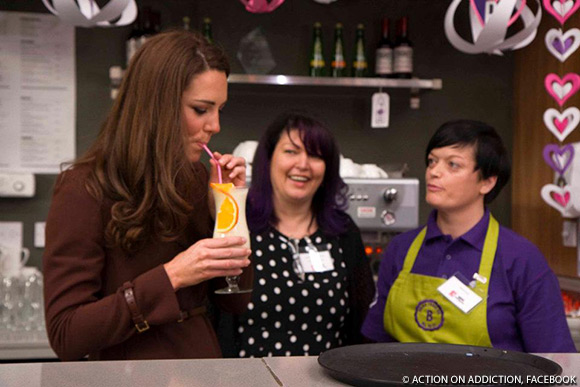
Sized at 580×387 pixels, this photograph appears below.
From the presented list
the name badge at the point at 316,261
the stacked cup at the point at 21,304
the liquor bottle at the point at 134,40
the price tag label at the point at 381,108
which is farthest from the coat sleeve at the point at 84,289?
the price tag label at the point at 381,108

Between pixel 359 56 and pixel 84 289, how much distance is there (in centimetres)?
275

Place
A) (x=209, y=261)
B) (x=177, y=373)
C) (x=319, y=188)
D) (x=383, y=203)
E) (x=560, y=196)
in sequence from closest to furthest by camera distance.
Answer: (x=177, y=373)
(x=209, y=261)
(x=319, y=188)
(x=560, y=196)
(x=383, y=203)

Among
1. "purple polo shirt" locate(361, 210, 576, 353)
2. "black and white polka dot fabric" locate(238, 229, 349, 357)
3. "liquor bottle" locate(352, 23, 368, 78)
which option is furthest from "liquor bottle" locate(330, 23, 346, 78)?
"purple polo shirt" locate(361, 210, 576, 353)

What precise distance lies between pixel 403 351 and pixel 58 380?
23.3 inches

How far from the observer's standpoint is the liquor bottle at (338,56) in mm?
3908

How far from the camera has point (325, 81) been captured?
3605 mm

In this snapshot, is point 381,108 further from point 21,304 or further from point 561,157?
point 21,304

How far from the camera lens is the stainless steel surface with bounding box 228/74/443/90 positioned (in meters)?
3.54

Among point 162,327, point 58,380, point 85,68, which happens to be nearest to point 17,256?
point 85,68

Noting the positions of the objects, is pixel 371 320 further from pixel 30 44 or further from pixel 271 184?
pixel 30 44

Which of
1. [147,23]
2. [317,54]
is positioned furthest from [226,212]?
[317,54]

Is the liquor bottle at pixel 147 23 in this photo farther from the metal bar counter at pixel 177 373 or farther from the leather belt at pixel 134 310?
the metal bar counter at pixel 177 373

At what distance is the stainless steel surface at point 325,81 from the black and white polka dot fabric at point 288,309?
1257 mm

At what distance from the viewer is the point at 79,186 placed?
1.54m
